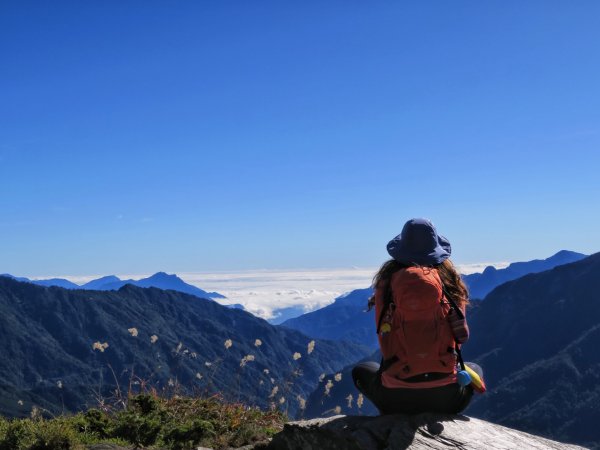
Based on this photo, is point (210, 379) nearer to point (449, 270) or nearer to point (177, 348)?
point (177, 348)

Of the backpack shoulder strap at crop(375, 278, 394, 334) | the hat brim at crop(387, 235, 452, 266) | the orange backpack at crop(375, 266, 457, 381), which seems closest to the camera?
the orange backpack at crop(375, 266, 457, 381)

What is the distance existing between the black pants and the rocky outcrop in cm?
10

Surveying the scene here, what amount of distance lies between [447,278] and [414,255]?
1.62 feet

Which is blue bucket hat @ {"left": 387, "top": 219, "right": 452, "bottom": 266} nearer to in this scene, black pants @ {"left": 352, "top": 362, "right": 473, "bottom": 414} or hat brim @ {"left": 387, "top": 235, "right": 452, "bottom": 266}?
hat brim @ {"left": 387, "top": 235, "right": 452, "bottom": 266}

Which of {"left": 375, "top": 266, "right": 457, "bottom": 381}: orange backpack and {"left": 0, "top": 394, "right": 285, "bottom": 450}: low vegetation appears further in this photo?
{"left": 0, "top": 394, "right": 285, "bottom": 450}: low vegetation

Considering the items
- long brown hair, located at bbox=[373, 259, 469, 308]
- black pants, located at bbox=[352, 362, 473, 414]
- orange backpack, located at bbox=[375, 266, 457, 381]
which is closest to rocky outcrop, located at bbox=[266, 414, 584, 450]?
black pants, located at bbox=[352, 362, 473, 414]

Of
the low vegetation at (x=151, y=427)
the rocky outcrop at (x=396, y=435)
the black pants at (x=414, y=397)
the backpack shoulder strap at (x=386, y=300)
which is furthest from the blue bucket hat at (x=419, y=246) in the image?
the low vegetation at (x=151, y=427)

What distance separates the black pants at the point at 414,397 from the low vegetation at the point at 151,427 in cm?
165

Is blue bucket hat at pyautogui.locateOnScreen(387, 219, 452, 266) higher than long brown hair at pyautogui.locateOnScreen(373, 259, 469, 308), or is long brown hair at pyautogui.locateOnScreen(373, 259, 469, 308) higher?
blue bucket hat at pyautogui.locateOnScreen(387, 219, 452, 266)

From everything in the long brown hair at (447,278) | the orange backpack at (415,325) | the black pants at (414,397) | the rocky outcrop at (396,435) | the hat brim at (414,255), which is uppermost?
the hat brim at (414,255)

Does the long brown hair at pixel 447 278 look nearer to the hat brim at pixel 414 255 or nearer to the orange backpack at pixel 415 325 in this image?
the hat brim at pixel 414 255

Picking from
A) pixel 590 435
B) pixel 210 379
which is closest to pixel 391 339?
pixel 210 379

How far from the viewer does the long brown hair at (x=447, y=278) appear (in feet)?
22.1

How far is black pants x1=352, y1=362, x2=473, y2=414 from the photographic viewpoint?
6754mm
